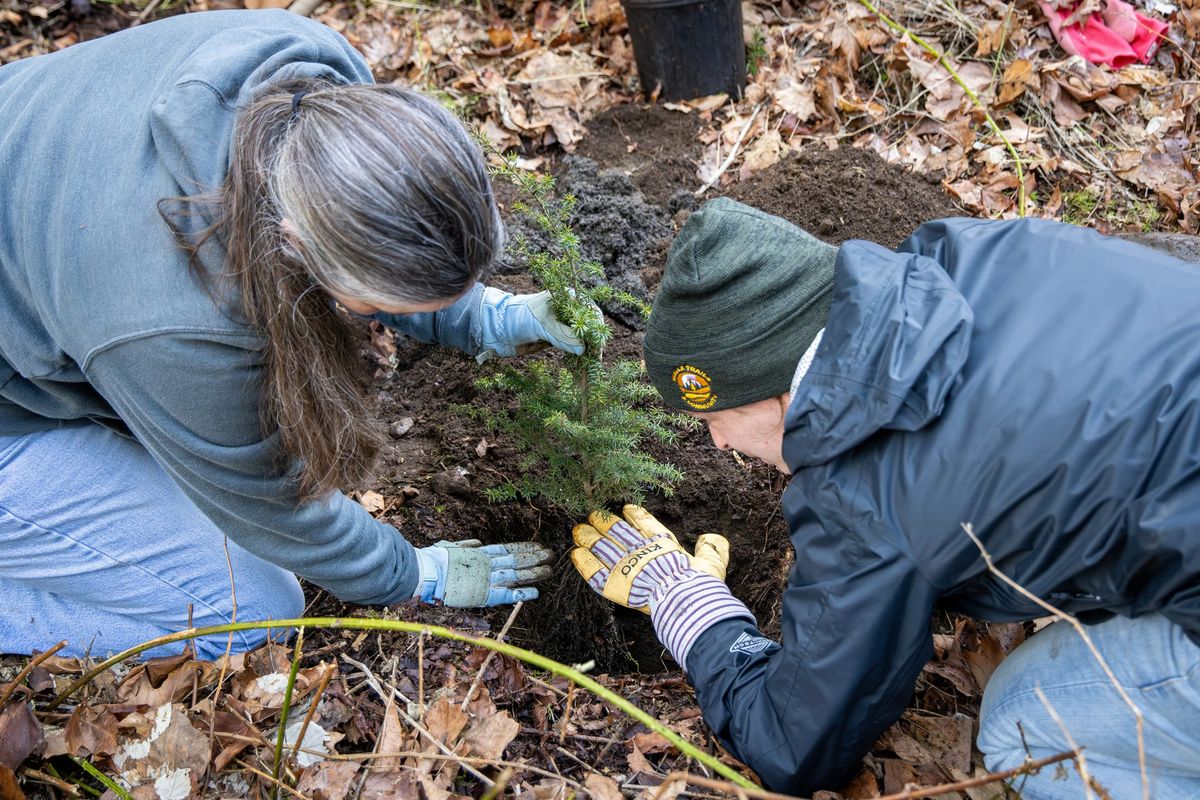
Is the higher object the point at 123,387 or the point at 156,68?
the point at 156,68

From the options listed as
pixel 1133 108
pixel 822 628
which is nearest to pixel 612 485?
pixel 822 628

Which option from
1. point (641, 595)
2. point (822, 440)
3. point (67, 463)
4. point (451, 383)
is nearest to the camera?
point (822, 440)

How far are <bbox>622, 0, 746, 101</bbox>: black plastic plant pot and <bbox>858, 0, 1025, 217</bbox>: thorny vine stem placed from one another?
65 cm

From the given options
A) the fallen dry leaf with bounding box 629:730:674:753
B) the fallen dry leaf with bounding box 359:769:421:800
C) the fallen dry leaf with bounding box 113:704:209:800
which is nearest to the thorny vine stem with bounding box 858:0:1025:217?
the fallen dry leaf with bounding box 629:730:674:753

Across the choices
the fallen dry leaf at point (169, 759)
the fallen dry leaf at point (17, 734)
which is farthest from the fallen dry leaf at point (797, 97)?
the fallen dry leaf at point (17, 734)

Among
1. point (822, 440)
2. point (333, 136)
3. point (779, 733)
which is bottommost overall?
point (779, 733)

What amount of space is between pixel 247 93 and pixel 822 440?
1.29m

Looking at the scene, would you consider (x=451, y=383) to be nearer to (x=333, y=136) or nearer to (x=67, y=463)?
(x=67, y=463)

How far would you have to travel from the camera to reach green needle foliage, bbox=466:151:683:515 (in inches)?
88.1

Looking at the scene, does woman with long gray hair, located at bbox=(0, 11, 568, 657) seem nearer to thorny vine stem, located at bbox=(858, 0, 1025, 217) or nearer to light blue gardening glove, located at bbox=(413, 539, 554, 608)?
light blue gardening glove, located at bbox=(413, 539, 554, 608)

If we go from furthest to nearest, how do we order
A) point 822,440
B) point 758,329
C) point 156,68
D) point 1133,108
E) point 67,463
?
point 1133,108
point 67,463
point 156,68
point 758,329
point 822,440

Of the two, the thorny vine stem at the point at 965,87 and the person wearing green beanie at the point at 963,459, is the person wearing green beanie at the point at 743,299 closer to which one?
the person wearing green beanie at the point at 963,459

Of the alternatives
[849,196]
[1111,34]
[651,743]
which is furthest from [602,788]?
[1111,34]

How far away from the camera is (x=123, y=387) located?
5.95 ft
